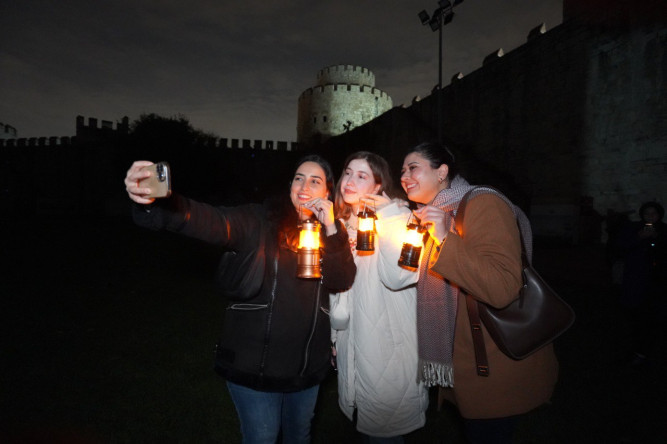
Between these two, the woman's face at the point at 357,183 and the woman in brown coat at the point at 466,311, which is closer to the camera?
the woman in brown coat at the point at 466,311

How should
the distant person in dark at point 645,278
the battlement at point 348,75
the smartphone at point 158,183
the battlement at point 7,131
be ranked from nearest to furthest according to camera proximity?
the smartphone at point 158,183, the distant person in dark at point 645,278, the battlement at point 7,131, the battlement at point 348,75

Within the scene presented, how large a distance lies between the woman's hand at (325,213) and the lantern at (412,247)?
401 mm

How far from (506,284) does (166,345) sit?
4978mm

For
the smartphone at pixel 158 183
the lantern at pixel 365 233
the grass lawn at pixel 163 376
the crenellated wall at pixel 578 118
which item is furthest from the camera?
the crenellated wall at pixel 578 118

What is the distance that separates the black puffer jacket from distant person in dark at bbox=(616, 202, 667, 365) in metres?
4.31

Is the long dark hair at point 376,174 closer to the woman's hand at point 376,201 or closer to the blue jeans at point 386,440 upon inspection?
the woman's hand at point 376,201

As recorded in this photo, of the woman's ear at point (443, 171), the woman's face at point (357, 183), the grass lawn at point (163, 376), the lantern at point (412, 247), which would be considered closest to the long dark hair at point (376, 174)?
the woman's face at point (357, 183)

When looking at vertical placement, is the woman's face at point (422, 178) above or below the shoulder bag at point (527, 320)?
above

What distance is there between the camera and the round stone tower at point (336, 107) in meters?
39.6

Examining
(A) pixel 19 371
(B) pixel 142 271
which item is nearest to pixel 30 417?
(A) pixel 19 371

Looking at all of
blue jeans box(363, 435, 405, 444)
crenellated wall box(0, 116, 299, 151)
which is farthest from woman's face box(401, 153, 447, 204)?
crenellated wall box(0, 116, 299, 151)

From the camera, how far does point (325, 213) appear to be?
1972 millimetres

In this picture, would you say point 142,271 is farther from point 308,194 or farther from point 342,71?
point 342,71

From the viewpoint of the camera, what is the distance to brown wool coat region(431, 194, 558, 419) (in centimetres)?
165
